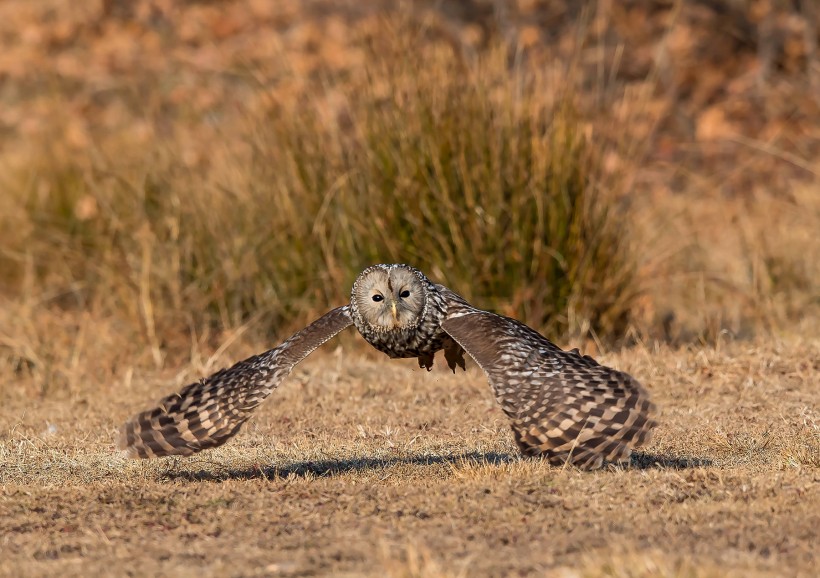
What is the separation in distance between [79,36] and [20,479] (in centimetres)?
1587

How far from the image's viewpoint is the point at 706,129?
1553 cm

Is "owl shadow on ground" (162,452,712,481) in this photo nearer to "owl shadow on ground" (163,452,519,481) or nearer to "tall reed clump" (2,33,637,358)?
"owl shadow on ground" (163,452,519,481)

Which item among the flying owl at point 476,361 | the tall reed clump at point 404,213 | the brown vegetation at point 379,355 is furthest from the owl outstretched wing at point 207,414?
the tall reed clump at point 404,213

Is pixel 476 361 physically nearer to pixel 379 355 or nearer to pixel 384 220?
pixel 384 220

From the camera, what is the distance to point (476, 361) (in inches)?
233

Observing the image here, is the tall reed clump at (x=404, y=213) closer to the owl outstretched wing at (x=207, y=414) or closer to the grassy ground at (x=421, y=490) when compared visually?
the grassy ground at (x=421, y=490)

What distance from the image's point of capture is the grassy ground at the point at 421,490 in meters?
4.85

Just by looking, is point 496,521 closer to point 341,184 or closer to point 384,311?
point 384,311

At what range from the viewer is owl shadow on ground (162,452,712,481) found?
20.6 feet

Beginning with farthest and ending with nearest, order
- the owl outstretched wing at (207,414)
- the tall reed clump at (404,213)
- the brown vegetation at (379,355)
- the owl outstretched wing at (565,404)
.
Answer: the tall reed clump at (404,213)
the owl outstretched wing at (207,414)
the owl outstretched wing at (565,404)
the brown vegetation at (379,355)

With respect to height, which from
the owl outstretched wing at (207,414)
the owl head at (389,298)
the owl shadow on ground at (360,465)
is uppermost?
the owl head at (389,298)

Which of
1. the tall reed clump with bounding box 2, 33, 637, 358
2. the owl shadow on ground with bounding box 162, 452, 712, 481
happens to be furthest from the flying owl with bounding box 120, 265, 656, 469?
the tall reed clump with bounding box 2, 33, 637, 358

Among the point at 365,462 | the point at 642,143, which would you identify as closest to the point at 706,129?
the point at 642,143

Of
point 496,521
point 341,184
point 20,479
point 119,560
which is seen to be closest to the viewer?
point 119,560
